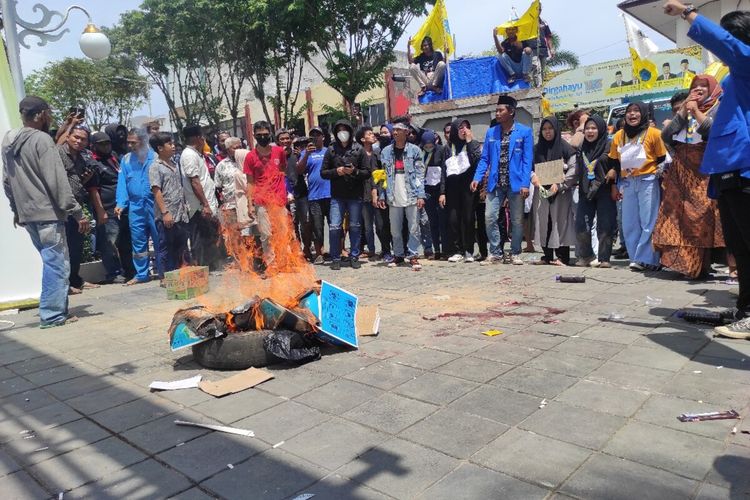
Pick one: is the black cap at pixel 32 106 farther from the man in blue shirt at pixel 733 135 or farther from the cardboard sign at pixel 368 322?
the man in blue shirt at pixel 733 135

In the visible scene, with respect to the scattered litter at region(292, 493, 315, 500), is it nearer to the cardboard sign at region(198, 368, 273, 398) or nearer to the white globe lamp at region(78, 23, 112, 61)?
the cardboard sign at region(198, 368, 273, 398)

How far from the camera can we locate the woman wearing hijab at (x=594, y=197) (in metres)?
7.12

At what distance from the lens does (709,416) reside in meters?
2.84

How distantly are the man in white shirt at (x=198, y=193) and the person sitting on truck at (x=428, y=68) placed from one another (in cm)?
663

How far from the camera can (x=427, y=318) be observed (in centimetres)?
521

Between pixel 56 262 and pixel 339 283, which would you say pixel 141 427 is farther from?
pixel 339 283

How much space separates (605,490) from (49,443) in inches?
115

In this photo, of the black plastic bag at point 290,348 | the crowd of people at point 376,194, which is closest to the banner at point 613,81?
the crowd of people at point 376,194

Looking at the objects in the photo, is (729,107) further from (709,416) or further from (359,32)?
(359,32)

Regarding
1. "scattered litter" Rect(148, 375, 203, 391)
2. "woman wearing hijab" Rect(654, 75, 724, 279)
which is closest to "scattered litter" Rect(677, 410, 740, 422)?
"scattered litter" Rect(148, 375, 203, 391)

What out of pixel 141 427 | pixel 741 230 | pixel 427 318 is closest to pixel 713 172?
pixel 741 230

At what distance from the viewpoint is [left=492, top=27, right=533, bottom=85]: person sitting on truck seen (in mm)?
11453

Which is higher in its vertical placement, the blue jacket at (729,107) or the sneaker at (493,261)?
the blue jacket at (729,107)

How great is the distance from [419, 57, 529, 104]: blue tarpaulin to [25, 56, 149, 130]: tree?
22.8 meters
